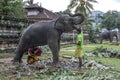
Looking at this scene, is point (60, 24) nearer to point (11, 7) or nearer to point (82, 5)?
point (11, 7)

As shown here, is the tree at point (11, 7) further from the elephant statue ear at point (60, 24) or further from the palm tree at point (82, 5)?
the elephant statue ear at point (60, 24)

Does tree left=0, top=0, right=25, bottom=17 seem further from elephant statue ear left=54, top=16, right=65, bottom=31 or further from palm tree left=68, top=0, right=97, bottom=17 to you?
elephant statue ear left=54, top=16, right=65, bottom=31

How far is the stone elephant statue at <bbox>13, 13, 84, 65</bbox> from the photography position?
1213cm

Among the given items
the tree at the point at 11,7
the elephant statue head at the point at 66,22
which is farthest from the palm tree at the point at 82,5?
the elephant statue head at the point at 66,22

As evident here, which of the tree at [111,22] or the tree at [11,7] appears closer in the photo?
the tree at [11,7]

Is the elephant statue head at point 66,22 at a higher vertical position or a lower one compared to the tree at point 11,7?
lower

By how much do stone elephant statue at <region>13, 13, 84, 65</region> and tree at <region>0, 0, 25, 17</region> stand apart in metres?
18.4

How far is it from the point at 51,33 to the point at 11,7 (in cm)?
2006

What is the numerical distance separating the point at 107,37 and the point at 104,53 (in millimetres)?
21539

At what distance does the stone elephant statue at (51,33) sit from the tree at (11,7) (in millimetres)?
18408

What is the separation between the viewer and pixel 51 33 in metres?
12.2

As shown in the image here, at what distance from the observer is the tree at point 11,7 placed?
101ft

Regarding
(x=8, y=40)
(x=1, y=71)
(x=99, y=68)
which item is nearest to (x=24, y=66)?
(x=1, y=71)

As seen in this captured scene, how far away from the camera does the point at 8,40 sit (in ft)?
59.7
